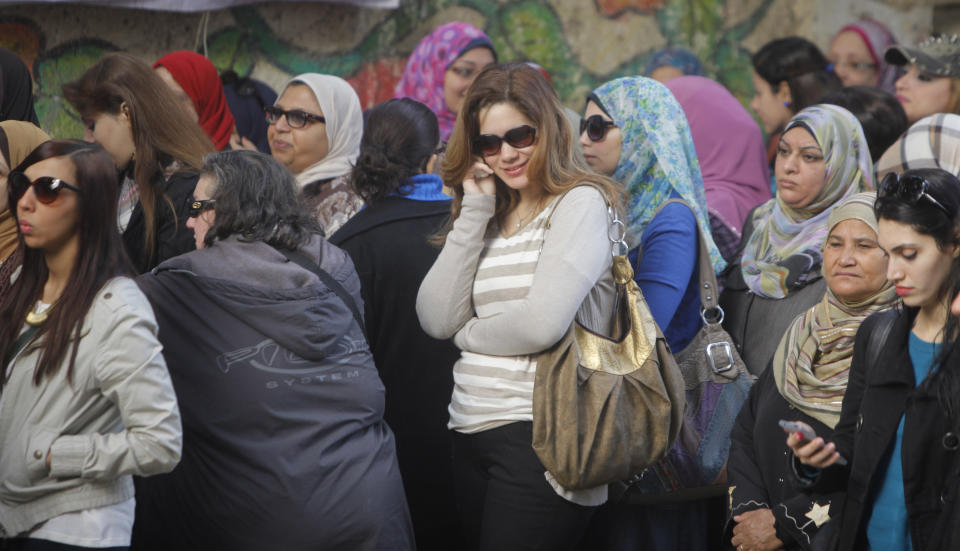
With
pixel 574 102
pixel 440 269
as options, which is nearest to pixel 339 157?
pixel 440 269

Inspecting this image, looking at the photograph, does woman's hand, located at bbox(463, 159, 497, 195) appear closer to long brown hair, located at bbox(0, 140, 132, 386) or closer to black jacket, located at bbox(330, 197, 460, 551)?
black jacket, located at bbox(330, 197, 460, 551)

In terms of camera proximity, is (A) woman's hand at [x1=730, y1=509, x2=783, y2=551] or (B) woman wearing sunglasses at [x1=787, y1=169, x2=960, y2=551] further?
(A) woman's hand at [x1=730, y1=509, x2=783, y2=551]

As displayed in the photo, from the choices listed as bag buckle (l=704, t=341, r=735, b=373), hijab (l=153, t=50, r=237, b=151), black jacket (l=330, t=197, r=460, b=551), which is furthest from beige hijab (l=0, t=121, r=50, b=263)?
bag buckle (l=704, t=341, r=735, b=373)

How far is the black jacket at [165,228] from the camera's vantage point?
3479mm

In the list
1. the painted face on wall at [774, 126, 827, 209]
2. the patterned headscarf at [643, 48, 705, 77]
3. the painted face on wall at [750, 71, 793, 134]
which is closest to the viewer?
the painted face on wall at [774, 126, 827, 209]

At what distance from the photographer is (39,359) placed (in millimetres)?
2459

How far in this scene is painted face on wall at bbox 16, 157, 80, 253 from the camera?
8.27ft

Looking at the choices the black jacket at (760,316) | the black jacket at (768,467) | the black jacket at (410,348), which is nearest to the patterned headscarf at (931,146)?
the black jacket at (760,316)

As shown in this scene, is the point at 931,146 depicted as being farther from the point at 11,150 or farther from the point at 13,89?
the point at 13,89

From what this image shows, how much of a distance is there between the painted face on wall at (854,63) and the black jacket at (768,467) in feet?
13.4

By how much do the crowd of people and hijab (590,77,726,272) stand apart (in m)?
0.01

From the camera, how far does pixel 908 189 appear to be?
97.5 inches

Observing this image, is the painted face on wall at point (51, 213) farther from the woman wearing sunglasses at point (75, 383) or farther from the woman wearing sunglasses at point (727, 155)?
the woman wearing sunglasses at point (727, 155)

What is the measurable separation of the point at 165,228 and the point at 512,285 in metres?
1.30
